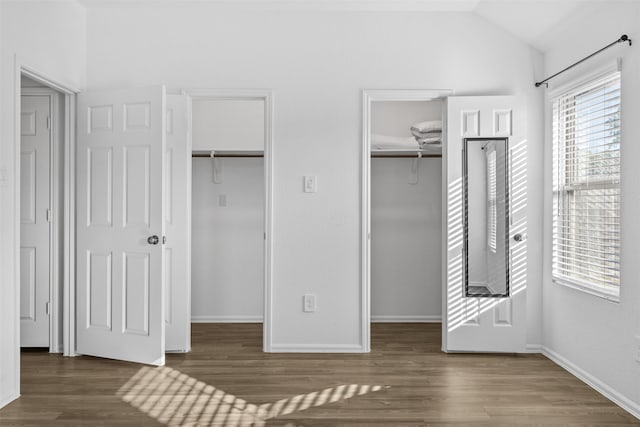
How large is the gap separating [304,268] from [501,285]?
153 cm

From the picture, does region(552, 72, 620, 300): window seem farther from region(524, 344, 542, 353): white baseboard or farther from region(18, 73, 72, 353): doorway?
region(18, 73, 72, 353): doorway

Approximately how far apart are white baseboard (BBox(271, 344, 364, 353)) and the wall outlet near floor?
28 centimetres

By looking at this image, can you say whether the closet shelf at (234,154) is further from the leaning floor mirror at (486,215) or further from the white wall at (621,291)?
the white wall at (621,291)

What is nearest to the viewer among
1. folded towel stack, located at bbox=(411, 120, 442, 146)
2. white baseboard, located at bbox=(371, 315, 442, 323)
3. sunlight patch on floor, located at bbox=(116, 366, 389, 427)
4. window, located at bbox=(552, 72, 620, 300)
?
sunlight patch on floor, located at bbox=(116, 366, 389, 427)

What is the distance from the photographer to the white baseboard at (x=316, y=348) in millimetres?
3838

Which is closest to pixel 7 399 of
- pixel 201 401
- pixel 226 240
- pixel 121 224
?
pixel 201 401

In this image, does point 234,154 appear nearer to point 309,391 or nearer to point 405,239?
point 405,239

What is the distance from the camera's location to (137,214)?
3555 millimetres

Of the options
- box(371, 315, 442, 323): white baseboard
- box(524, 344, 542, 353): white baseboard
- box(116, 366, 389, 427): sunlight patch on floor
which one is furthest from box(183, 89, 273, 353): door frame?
box(524, 344, 542, 353): white baseboard

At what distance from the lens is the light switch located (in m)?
3.86

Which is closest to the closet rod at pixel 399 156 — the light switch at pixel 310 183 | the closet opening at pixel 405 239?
the closet opening at pixel 405 239

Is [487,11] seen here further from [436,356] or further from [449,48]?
[436,356]

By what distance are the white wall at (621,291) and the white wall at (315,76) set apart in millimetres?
436

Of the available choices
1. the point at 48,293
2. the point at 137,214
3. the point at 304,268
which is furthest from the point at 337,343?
the point at 48,293
